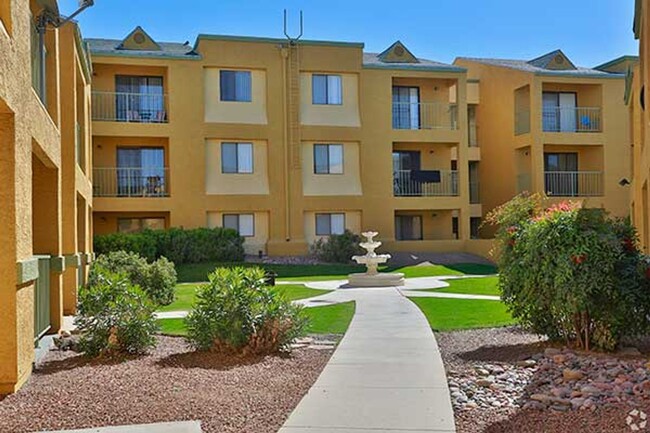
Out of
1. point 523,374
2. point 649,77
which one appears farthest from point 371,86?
point 523,374

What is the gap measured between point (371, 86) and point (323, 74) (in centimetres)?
250

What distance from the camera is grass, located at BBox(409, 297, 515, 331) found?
13359 mm

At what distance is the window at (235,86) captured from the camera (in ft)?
108

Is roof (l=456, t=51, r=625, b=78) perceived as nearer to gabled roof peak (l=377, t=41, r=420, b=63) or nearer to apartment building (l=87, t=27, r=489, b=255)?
apartment building (l=87, t=27, r=489, b=255)

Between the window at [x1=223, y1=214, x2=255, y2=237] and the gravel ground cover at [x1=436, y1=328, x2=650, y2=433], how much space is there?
76.3 feet

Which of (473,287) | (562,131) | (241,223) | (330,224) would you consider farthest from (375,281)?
(562,131)

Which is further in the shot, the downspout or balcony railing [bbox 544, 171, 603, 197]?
balcony railing [bbox 544, 171, 603, 197]

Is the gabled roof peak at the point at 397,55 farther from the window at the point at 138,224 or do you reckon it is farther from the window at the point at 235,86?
the window at the point at 138,224

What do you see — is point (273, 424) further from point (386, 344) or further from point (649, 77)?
point (649, 77)

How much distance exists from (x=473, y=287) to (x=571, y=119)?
19.2 meters

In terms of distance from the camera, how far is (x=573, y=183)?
37188 mm

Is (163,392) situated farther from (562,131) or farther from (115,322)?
(562,131)

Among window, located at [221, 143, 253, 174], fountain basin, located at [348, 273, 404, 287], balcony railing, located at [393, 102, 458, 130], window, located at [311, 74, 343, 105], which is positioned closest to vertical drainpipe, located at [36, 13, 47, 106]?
fountain basin, located at [348, 273, 404, 287]

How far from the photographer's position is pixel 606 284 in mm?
9164
